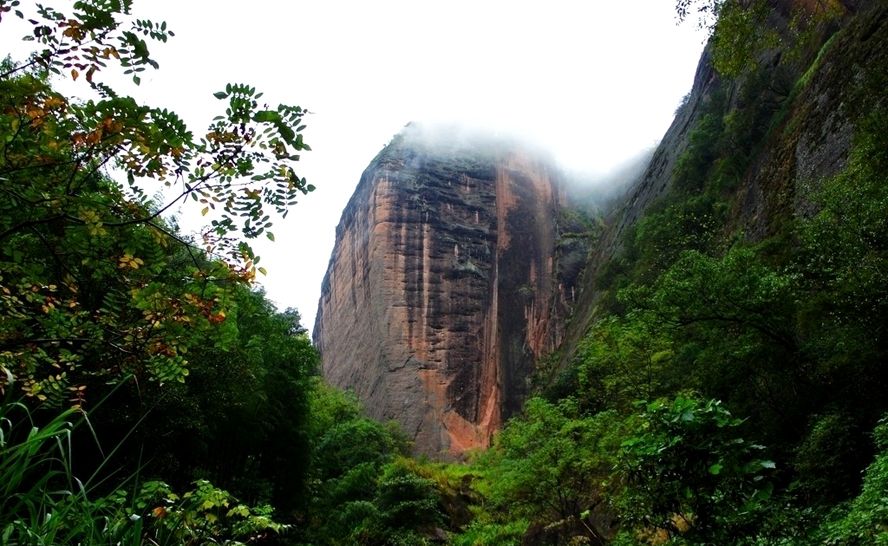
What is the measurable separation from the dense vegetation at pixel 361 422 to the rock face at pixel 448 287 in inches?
591

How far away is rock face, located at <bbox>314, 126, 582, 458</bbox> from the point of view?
3953cm

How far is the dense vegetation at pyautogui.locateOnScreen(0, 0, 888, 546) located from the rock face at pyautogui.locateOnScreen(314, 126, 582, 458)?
1501cm

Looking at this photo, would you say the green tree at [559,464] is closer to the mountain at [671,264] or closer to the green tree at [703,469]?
the mountain at [671,264]

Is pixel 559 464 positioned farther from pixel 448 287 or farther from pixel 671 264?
pixel 448 287

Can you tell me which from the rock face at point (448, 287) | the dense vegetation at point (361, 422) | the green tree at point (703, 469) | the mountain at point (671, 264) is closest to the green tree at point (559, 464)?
the dense vegetation at point (361, 422)

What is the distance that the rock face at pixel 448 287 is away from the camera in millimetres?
39531

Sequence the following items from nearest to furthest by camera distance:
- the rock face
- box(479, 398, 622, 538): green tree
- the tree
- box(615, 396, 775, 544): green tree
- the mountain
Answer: the tree < box(615, 396, 775, 544): green tree < the mountain < box(479, 398, 622, 538): green tree < the rock face

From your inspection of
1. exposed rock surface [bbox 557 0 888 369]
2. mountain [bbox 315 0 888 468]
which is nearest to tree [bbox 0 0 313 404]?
mountain [bbox 315 0 888 468]

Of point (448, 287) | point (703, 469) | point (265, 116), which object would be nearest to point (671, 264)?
point (703, 469)

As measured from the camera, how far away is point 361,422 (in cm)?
2509

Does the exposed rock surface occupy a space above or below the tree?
above

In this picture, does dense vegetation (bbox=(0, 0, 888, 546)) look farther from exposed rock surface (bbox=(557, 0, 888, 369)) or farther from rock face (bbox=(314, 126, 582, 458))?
rock face (bbox=(314, 126, 582, 458))

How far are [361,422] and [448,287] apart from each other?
1891cm

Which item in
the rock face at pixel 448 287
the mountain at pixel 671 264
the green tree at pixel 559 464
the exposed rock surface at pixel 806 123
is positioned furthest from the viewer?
the rock face at pixel 448 287
